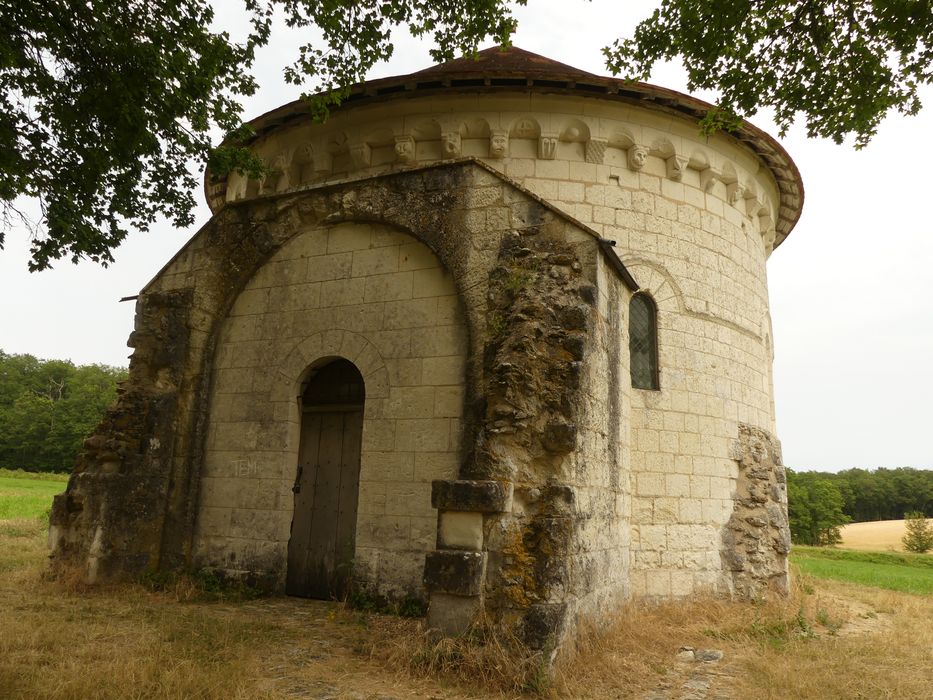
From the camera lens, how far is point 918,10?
19.9ft

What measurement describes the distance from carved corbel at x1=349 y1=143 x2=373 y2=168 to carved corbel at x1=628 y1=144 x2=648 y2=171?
333 centimetres

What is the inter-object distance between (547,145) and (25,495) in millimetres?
24291

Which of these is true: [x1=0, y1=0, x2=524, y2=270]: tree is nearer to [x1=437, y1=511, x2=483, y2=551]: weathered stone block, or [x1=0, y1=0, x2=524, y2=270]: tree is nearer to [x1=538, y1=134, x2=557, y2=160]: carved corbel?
[x1=538, y1=134, x2=557, y2=160]: carved corbel

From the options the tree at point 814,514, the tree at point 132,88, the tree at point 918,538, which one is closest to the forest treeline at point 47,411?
the tree at point 132,88

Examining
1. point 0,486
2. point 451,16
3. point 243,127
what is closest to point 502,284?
point 451,16

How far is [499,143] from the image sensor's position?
846 centimetres

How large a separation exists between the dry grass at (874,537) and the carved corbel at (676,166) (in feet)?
117

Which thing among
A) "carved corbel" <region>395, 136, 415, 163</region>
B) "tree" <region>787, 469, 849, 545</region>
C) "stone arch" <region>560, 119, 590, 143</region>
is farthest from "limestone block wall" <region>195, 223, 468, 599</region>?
"tree" <region>787, 469, 849, 545</region>

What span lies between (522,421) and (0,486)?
101 ft

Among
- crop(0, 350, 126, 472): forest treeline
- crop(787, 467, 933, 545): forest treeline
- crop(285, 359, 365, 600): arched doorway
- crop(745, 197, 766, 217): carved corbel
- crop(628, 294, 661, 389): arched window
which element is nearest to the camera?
crop(285, 359, 365, 600): arched doorway

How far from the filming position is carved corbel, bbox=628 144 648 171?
340 inches

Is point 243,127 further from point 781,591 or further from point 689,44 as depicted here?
point 781,591

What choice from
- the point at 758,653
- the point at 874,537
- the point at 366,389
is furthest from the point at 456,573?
the point at 874,537

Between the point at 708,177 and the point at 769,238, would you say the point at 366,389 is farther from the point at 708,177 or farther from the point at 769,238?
the point at 769,238
